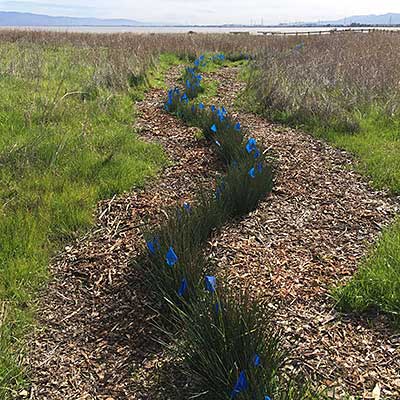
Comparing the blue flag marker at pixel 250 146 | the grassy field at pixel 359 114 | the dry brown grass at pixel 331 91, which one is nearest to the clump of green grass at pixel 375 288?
the grassy field at pixel 359 114

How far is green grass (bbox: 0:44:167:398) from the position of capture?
7.89ft

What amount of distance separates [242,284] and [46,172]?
7.93ft

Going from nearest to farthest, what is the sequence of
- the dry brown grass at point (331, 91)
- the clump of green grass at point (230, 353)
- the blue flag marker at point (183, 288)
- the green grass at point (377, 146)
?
the clump of green grass at point (230, 353) → the blue flag marker at point (183, 288) → the green grass at point (377, 146) → the dry brown grass at point (331, 91)

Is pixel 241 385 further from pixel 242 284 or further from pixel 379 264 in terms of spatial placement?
pixel 379 264

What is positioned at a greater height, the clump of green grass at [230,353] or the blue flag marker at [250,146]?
the blue flag marker at [250,146]

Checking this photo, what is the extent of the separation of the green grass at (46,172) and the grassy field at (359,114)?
186 centimetres

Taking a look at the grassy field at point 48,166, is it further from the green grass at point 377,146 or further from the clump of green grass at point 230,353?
the green grass at point 377,146

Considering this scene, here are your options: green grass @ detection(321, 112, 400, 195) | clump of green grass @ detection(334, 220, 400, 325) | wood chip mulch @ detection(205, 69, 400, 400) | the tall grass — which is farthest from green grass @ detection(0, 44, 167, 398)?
green grass @ detection(321, 112, 400, 195)

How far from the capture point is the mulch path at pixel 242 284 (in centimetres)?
190

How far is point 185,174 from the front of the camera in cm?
419

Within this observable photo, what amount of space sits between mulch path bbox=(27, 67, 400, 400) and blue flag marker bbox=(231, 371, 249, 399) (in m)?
0.46

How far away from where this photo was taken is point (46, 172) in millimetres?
3891

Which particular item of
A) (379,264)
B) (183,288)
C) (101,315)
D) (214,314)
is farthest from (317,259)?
(101,315)

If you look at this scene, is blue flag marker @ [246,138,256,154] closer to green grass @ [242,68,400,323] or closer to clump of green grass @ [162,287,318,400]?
green grass @ [242,68,400,323]
